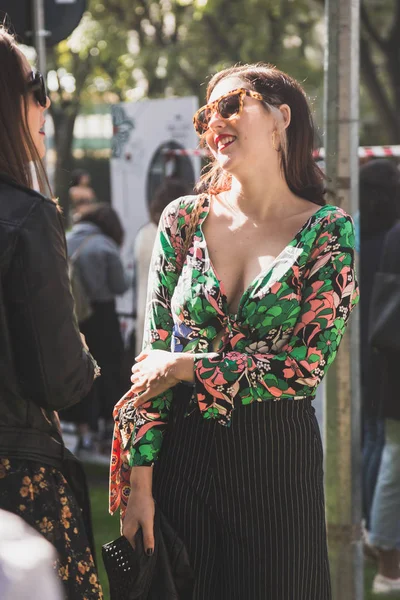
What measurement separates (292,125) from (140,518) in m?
1.14

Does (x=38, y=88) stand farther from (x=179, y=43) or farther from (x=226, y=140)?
(x=179, y=43)

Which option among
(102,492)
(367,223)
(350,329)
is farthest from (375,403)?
(102,492)

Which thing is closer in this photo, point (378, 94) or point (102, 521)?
point (102, 521)

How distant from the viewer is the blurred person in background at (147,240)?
Result: 6527 millimetres

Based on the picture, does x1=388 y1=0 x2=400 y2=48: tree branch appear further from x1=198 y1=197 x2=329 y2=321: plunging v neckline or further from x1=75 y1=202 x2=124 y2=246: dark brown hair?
x1=198 y1=197 x2=329 y2=321: plunging v neckline

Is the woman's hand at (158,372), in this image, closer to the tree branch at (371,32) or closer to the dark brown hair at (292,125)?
the dark brown hair at (292,125)

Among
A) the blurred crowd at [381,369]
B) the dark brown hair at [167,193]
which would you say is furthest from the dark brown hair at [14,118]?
the dark brown hair at [167,193]

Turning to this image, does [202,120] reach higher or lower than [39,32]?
lower

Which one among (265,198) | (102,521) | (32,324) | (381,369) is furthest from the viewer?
(102,521)

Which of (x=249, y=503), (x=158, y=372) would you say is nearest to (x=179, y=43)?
(x=158, y=372)

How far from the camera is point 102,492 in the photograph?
23.1 ft

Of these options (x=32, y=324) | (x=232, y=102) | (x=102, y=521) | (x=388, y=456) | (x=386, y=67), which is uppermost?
(x=386, y=67)

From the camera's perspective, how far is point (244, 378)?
250 cm

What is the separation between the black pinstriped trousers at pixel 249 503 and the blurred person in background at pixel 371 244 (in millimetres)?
2946
